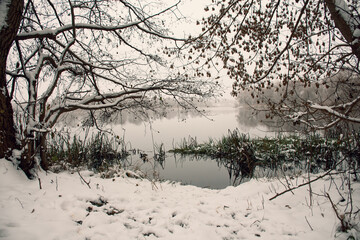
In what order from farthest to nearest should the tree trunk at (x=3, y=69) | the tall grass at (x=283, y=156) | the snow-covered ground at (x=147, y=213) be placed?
1. the tall grass at (x=283, y=156)
2. the tree trunk at (x=3, y=69)
3. the snow-covered ground at (x=147, y=213)

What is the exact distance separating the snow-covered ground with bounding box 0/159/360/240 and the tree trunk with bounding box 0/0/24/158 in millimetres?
328

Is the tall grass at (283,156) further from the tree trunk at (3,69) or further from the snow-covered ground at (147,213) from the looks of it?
the tree trunk at (3,69)

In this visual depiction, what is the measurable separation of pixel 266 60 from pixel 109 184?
13.6 ft

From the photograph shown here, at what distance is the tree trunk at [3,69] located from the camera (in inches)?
134

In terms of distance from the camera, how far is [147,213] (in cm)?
322

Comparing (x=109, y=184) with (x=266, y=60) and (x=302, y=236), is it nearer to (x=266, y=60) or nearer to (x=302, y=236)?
(x=302, y=236)

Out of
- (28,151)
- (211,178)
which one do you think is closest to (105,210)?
(28,151)

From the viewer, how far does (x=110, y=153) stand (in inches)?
359

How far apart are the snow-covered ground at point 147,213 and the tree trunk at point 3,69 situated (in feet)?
1.08

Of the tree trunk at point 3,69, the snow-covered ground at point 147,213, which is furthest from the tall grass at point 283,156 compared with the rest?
the tree trunk at point 3,69

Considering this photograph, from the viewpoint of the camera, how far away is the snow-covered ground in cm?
245

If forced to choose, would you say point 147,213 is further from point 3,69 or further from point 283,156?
point 283,156

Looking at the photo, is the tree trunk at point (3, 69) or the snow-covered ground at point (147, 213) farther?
the tree trunk at point (3, 69)

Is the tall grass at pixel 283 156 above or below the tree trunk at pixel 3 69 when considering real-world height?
below
